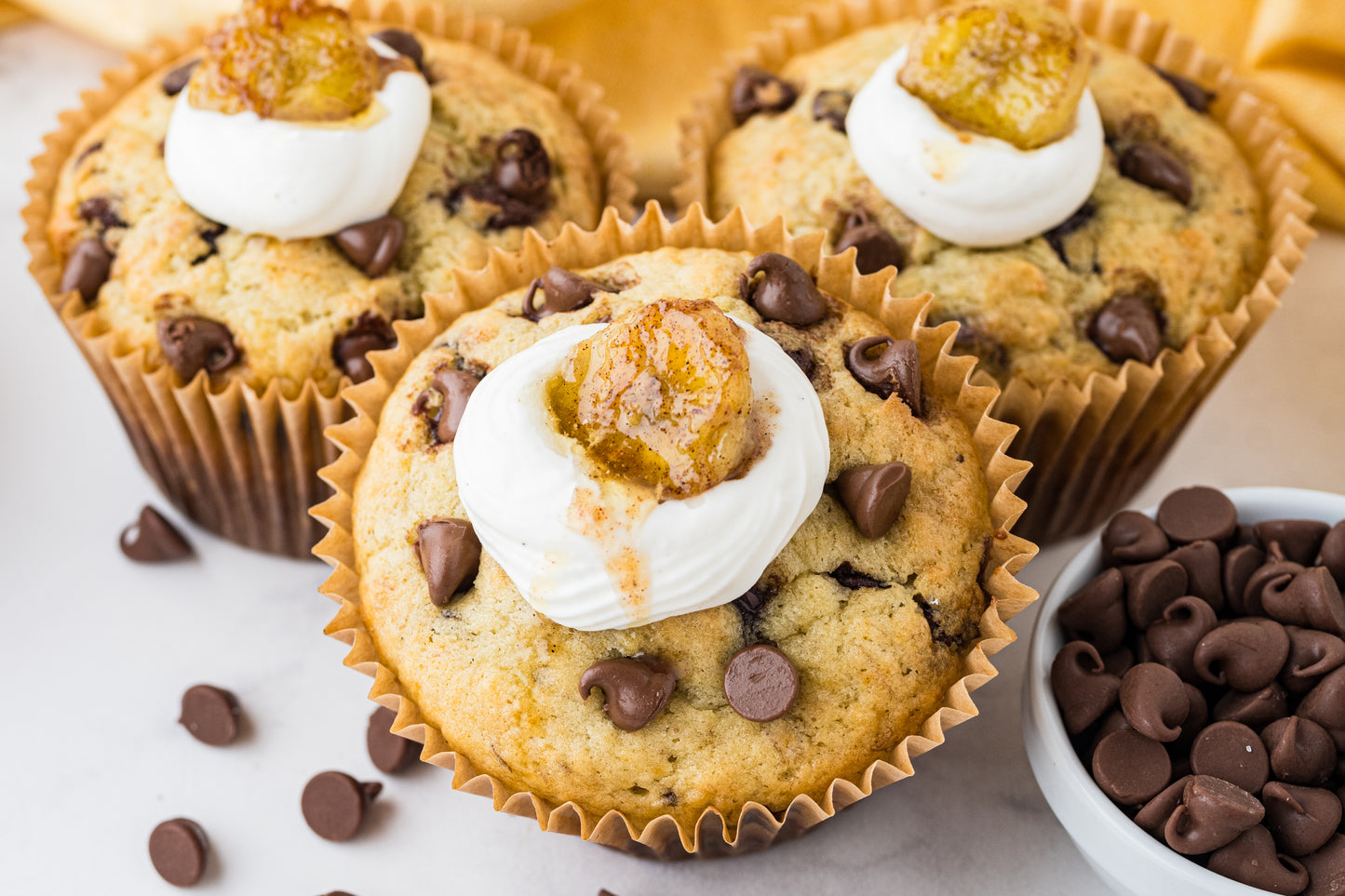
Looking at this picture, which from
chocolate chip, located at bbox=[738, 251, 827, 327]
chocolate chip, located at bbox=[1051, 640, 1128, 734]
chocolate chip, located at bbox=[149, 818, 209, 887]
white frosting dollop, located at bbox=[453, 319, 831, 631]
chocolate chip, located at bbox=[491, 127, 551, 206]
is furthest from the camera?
chocolate chip, located at bbox=[491, 127, 551, 206]

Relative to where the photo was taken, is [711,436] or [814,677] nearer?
[711,436]

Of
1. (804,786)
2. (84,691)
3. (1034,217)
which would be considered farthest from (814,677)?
(84,691)

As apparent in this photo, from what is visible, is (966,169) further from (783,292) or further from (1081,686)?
(1081,686)

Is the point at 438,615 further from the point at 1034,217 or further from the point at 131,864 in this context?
the point at 1034,217

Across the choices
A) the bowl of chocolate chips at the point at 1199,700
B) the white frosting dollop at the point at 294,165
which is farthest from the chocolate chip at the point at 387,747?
the bowl of chocolate chips at the point at 1199,700

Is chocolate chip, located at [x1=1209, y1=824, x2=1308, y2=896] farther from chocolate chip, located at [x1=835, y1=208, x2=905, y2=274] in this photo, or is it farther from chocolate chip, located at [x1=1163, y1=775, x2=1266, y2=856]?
chocolate chip, located at [x1=835, y1=208, x2=905, y2=274]

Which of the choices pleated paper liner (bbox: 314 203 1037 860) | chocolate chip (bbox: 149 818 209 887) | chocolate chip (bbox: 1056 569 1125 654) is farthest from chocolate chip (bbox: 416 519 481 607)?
chocolate chip (bbox: 1056 569 1125 654)

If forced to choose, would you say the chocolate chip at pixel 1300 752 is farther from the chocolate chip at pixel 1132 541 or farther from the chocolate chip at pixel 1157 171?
the chocolate chip at pixel 1157 171
